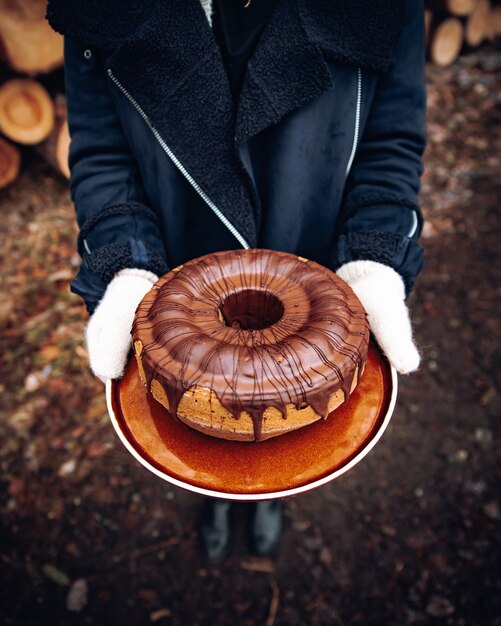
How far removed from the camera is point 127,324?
4.99 feet

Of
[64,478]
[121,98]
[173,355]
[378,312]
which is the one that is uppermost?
[121,98]

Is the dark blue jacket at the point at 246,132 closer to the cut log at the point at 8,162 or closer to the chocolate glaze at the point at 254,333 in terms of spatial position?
the chocolate glaze at the point at 254,333

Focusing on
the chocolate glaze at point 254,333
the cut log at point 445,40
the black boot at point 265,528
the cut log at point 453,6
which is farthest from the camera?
the cut log at point 445,40

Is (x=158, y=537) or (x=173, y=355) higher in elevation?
Result: (x=173, y=355)

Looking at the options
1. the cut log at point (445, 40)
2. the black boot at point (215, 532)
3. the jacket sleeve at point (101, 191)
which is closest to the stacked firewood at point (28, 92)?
the jacket sleeve at point (101, 191)

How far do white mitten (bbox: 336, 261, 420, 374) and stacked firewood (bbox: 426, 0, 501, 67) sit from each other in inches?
246

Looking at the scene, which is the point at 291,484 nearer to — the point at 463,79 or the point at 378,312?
the point at 378,312

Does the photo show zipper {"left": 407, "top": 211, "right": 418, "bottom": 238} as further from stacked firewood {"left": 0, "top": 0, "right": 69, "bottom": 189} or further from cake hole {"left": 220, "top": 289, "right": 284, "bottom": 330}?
stacked firewood {"left": 0, "top": 0, "right": 69, "bottom": 189}

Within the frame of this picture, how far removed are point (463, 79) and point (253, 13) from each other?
6.24m

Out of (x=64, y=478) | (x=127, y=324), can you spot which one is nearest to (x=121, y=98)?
(x=127, y=324)

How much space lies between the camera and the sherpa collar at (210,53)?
149 centimetres

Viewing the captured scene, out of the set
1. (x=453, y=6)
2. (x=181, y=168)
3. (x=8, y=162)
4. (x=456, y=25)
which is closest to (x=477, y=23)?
(x=456, y=25)

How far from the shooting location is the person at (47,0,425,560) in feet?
4.94

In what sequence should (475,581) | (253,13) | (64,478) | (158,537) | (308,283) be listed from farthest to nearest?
(64,478), (158,537), (475,581), (253,13), (308,283)
